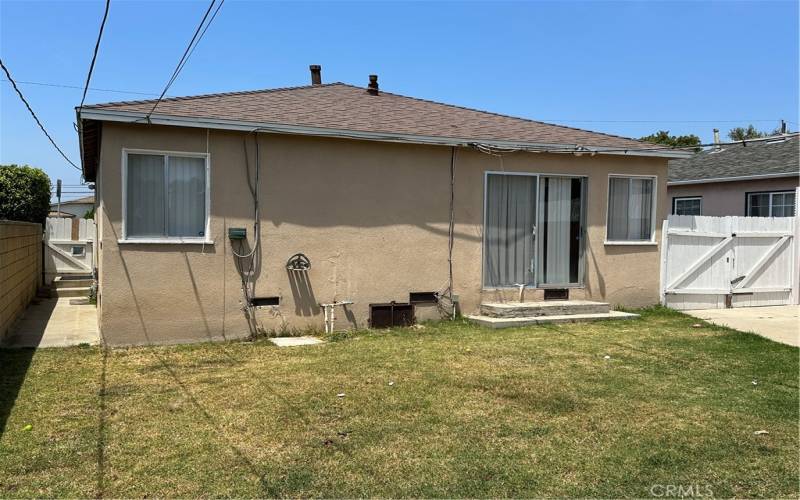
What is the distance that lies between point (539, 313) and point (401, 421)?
5.76 metres

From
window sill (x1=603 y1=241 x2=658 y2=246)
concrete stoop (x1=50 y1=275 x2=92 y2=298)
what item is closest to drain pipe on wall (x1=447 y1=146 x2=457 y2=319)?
window sill (x1=603 y1=241 x2=658 y2=246)

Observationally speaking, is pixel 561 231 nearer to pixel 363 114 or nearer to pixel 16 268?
pixel 363 114

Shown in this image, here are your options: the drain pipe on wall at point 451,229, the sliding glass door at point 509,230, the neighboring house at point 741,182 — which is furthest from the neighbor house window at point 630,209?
the neighboring house at point 741,182

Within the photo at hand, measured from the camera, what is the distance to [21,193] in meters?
16.9

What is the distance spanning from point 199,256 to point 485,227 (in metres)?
4.72

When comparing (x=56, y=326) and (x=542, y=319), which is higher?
(x=542, y=319)

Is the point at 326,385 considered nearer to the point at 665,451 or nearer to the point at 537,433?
the point at 537,433

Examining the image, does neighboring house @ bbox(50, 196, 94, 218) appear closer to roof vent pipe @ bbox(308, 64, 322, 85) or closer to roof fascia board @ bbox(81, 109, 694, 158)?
roof vent pipe @ bbox(308, 64, 322, 85)

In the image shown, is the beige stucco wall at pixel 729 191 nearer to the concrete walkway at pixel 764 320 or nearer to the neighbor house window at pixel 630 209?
the concrete walkway at pixel 764 320

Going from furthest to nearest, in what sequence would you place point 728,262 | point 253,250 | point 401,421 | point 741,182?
1. point 741,182
2. point 728,262
3. point 253,250
4. point 401,421

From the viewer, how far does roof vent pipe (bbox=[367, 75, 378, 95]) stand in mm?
12944

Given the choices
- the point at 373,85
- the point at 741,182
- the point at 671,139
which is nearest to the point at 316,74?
the point at 373,85

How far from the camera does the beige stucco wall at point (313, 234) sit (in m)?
8.62

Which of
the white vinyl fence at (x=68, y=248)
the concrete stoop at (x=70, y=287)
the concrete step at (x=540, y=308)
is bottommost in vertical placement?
the concrete stoop at (x=70, y=287)
